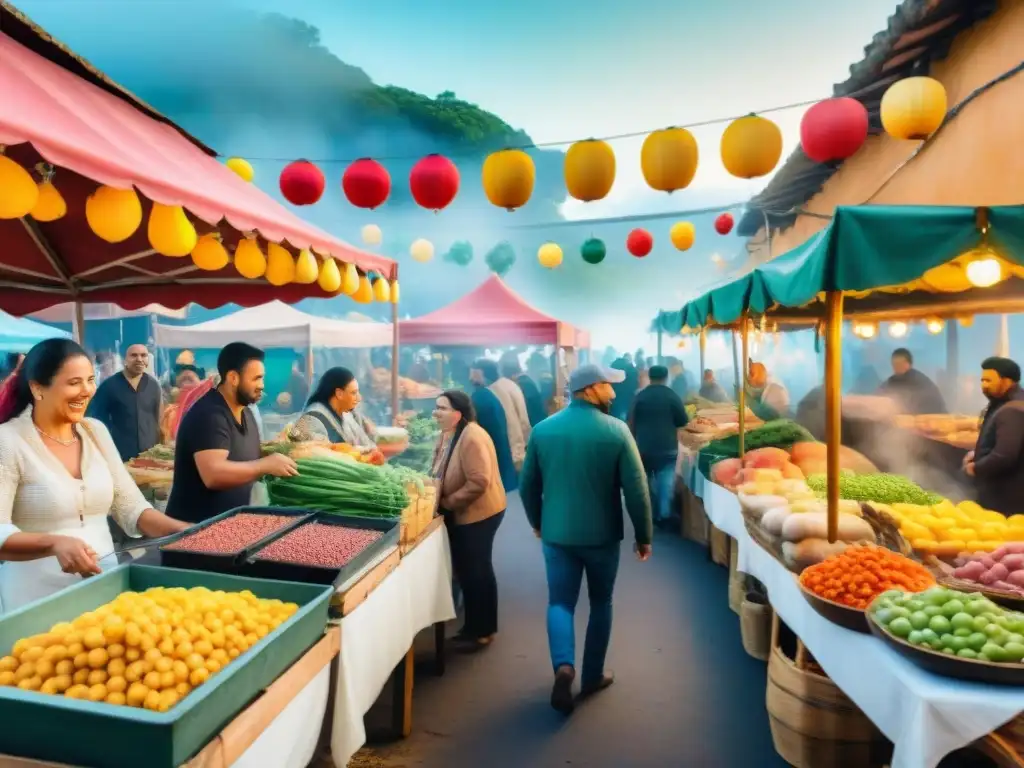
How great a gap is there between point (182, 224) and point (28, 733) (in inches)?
76.3

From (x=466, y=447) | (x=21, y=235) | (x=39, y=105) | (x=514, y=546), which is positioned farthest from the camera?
(x=514, y=546)

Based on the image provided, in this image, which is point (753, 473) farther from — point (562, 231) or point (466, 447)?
point (562, 231)

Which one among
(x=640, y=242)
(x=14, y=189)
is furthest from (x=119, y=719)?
(x=640, y=242)

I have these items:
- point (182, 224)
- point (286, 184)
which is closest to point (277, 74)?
point (286, 184)

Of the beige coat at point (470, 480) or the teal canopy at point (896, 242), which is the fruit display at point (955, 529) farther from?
the beige coat at point (470, 480)

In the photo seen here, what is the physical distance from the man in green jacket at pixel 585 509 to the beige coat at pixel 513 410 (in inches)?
208

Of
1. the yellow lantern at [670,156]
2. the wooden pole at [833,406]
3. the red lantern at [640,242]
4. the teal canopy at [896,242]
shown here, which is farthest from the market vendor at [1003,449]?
the red lantern at [640,242]

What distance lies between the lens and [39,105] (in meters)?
2.26

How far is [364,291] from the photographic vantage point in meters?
4.88

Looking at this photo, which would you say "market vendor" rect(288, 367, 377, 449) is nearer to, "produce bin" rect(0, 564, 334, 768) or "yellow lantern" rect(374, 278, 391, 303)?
"yellow lantern" rect(374, 278, 391, 303)

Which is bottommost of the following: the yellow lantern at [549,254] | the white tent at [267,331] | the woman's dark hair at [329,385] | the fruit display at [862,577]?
the fruit display at [862,577]

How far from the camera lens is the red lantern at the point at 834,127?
4668 mm

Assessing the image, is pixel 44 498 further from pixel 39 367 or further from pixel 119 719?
pixel 119 719

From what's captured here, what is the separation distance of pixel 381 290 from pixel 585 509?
2.49 metres
